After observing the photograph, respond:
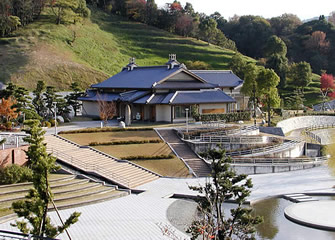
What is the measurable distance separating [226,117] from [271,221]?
23.9 metres

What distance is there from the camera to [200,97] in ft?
143

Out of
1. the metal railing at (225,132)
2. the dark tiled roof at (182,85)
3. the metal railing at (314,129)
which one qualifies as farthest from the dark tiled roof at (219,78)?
the metal railing at (225,132)

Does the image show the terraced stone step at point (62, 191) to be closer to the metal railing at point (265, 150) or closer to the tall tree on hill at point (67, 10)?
the metal railing at point (265, 150)

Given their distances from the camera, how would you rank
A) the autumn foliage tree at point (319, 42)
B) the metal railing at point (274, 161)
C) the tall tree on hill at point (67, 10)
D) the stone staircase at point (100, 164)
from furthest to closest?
the autumn foliage tree at point (319, 42) → the tall tree on hill at point (67, 10) → the metal railing at point (274, 161) → the stone staircase at point (100, 164)

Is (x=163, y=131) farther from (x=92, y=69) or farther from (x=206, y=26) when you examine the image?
(x=206, y=26)

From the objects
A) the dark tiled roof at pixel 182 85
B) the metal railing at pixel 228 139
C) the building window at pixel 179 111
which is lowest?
the metal railing at pixel 228 139

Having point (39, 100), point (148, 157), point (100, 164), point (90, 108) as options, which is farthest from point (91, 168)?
point (90, 108)

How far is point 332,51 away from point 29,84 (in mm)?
67375

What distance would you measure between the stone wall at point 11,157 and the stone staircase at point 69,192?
2083 millimetres

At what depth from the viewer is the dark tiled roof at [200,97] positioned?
42.0 meters

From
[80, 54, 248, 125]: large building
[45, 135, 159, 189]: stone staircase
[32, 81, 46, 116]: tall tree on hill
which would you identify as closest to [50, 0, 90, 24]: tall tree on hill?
[80, 54, 248, 125]: large building

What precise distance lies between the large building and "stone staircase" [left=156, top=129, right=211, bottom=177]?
209 inches

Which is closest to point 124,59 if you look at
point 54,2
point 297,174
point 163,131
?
point 54,2

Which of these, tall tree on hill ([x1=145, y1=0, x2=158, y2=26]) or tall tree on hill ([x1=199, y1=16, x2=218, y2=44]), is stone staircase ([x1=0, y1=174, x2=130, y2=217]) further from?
tall tree on hill ([x1=145, y1=0, x2=158, y2=26])
